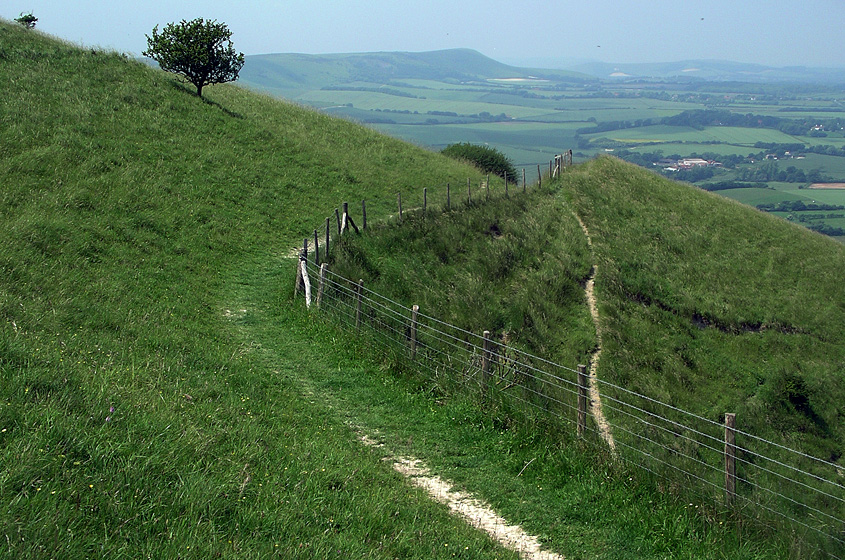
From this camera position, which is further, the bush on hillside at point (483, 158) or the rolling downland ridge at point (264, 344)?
the bush on hillside at point (483, 158)

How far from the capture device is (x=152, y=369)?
9.63m

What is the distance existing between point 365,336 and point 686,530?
7702 millimetres

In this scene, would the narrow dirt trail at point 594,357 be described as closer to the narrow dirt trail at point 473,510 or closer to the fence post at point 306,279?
the narrow dirt trail at point 473,510

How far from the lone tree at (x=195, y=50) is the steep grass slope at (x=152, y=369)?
5935mm

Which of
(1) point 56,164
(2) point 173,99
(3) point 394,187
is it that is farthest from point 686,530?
(2) point 173,99

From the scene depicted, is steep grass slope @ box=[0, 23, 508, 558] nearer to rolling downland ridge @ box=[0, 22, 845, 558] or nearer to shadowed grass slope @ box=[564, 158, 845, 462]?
rolling downland ridge @ box=[0, 22, 845, 558]

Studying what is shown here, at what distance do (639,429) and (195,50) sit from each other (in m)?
29.9

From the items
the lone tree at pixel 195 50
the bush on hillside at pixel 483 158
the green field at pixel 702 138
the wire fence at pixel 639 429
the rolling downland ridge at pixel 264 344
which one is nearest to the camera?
the rolling downland ridge at pixel 264 344

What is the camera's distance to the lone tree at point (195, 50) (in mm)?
34031

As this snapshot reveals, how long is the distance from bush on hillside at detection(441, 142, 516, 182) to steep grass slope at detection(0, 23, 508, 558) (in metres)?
16.3

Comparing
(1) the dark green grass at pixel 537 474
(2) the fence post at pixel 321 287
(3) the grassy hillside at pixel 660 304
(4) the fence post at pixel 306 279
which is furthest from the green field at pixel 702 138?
(1) the dark green grass at pixel 537 474

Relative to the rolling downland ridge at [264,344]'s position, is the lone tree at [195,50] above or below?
above

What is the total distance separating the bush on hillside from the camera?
43.9 meters

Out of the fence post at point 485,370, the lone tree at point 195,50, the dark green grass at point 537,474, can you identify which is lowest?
the dark green grass at point 537,474
